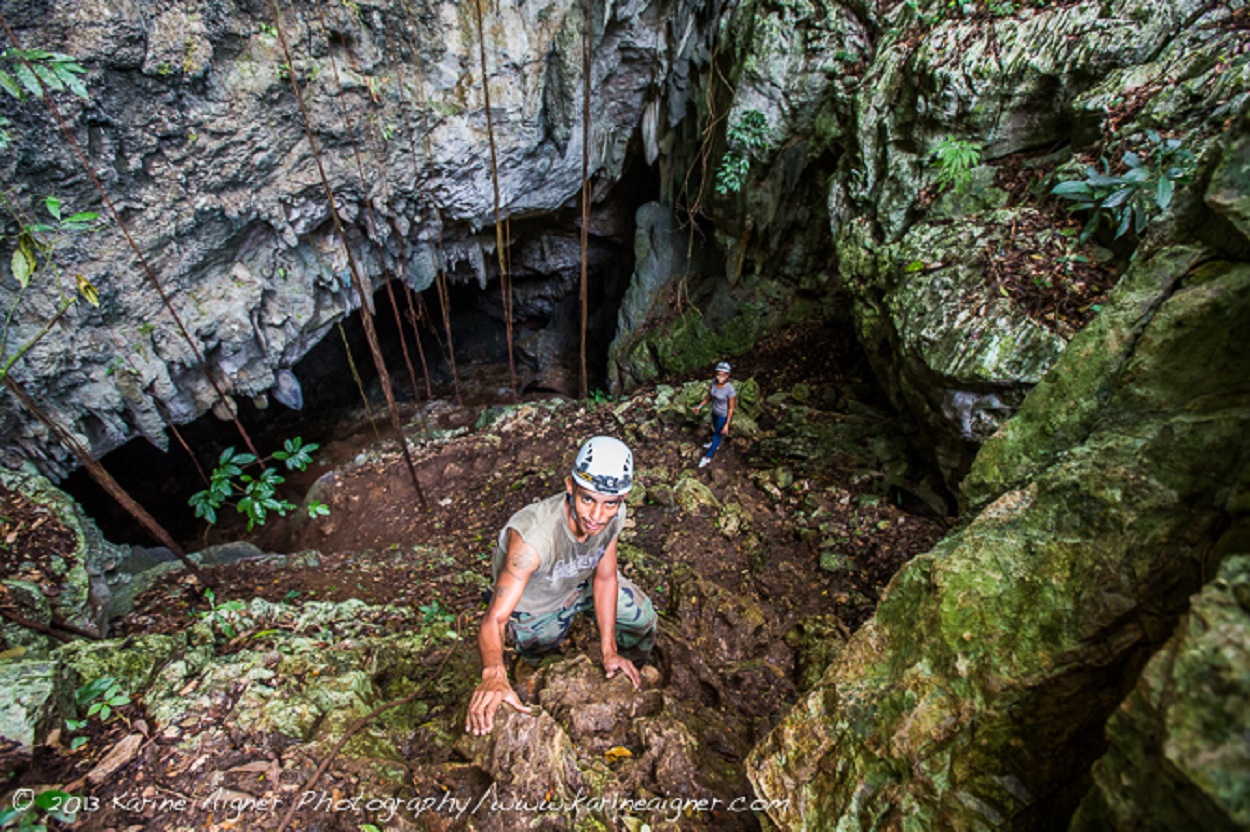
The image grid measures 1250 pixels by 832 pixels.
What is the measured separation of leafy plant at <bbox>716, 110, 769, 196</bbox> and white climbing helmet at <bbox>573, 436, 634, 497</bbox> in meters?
5.70

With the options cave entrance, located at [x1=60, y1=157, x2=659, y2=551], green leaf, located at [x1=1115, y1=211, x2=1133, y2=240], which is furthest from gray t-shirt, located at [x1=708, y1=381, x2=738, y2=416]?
cave entrance, located at [x1=60, y1=157, x2=659, y2=551]

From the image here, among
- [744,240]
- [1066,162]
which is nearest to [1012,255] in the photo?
[1066,162]

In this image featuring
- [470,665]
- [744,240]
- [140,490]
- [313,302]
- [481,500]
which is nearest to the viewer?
[470,665]

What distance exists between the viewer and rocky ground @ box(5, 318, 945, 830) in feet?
5.48

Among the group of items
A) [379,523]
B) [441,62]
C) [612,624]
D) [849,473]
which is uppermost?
[441,62]

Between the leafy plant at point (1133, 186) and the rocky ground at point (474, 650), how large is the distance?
214 centimetres

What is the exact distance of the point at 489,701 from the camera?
5.76 feet

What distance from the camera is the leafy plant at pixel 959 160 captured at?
4082 millimetres

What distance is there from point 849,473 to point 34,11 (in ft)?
25.7

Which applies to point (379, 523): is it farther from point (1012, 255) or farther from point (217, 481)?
point (1012, 255)

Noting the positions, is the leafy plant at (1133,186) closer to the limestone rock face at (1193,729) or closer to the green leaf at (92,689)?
the limestone rock face at (1193,729)

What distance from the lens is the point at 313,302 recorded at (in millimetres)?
6832

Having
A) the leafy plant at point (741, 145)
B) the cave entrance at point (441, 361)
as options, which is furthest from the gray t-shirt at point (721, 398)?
the cave entrance at point (441, 361)

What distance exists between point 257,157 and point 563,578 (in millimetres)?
6222
